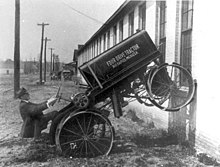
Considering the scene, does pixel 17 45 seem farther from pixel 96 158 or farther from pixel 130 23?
pixel 130 23

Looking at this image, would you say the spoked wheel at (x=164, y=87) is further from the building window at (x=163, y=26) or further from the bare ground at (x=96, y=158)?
the building window at (x=163, y=26)

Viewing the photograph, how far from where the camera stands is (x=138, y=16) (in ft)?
28.6

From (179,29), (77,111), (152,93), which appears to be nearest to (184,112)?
(152,93)

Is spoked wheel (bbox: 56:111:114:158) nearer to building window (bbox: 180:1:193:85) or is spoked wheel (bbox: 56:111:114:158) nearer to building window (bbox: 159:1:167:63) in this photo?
building window (bbox: 180:1:193:85)

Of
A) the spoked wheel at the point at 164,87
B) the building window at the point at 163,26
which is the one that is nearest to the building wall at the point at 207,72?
the spoked wheel at the point at 164,87

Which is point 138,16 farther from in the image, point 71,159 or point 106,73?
point 71,159


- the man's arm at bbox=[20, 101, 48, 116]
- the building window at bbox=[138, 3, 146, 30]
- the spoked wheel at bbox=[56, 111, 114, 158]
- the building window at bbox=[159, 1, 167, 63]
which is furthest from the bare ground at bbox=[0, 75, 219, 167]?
the building window at bbox=[138, 3, 146, 30]

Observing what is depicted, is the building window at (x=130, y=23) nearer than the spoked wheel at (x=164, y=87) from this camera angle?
No

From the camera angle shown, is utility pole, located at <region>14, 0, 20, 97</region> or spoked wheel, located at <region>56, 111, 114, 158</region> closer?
spoked wheel, located at <region>56, 111, 114, 158</region>

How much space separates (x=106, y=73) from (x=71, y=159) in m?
1.82

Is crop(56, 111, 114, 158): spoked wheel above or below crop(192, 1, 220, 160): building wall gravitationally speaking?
below

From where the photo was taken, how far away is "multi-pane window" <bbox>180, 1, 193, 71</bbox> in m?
5.88

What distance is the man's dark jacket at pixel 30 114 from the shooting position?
5.40 metres

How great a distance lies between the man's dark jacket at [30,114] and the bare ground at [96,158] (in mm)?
219
